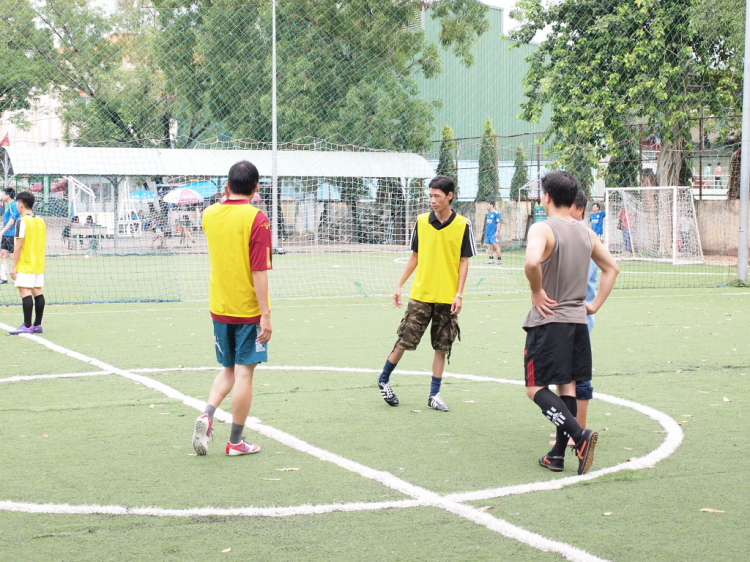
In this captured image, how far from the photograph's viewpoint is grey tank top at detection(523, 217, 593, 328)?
518 cm

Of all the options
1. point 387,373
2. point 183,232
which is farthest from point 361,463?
point 183,232

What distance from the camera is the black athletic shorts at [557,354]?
5172 millimetres

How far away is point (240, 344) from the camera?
5.64 m

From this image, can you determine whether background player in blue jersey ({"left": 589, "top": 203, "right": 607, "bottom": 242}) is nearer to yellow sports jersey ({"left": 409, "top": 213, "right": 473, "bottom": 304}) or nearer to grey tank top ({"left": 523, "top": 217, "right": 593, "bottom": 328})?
yellow sports jersey ({"left": 409, "top": 213, "right": 473, "bottom": 304})

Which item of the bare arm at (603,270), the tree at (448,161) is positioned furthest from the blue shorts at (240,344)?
the tree at (448,161)

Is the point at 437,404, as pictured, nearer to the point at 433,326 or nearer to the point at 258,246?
the point at 433,326

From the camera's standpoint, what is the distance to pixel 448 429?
6352mm

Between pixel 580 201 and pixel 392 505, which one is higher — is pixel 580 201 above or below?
above

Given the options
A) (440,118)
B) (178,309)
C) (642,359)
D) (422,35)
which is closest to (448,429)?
(642,359)

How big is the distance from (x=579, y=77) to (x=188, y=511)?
87.0 feet

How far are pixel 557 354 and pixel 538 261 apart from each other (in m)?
0.60

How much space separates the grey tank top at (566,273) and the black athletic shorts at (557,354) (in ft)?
0.17

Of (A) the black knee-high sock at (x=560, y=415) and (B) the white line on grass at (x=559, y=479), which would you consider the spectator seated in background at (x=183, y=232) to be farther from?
(A) the black knee-high sock at (x=560, y=415)

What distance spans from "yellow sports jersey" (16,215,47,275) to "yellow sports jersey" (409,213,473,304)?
6196 mm
